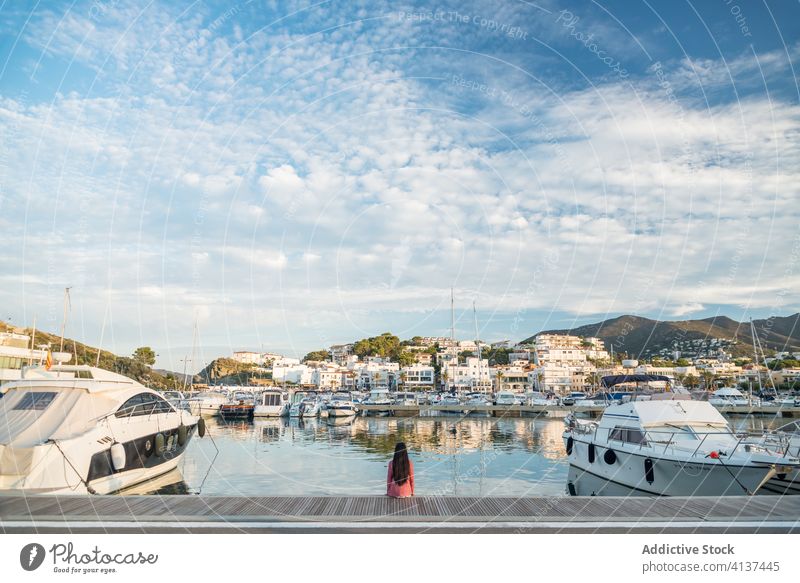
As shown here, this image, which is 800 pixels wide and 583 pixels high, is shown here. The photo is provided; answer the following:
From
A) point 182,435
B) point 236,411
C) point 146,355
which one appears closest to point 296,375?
point 146,355

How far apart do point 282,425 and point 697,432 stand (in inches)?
1440

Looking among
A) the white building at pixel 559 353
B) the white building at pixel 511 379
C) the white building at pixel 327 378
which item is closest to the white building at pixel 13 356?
the white building at pixel 327 378

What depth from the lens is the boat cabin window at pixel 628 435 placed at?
695 inches

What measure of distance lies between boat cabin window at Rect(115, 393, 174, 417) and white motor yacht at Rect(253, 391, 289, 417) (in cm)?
3342

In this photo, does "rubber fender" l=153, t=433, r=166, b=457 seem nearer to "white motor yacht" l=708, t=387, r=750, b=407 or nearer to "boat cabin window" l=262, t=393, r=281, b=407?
"boat cabin window" l=262, t=393, r=281, b=407

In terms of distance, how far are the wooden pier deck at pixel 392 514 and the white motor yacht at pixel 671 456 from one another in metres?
5.73

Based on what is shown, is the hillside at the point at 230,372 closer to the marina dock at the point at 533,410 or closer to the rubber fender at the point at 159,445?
the marina dock at the point at 533,410

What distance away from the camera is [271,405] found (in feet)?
176

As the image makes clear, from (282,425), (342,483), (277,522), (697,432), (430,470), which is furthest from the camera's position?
(282,425)

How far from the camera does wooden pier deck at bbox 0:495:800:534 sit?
24.2 ft

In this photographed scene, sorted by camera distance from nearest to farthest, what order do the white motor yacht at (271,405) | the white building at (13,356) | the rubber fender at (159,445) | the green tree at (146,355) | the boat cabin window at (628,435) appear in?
1. the boat cabin window at (628,435)
2. the rubber fender at (159,445)
3. the white building at (13,356)
4. the white motor yacht at (271,405)
5. the green tree at (146,355)
